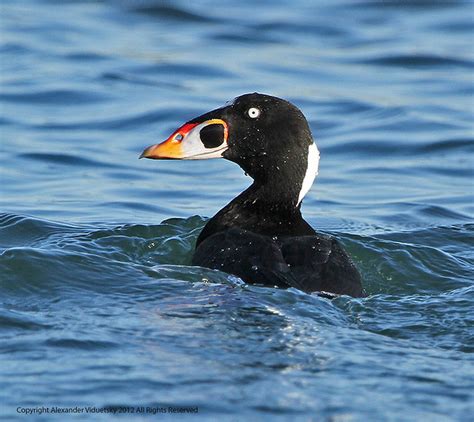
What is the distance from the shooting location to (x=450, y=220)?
941 centimetres

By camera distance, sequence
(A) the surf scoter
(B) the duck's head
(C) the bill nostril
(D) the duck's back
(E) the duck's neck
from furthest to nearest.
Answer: (C) the bill nostril < (B) the duck's head < (E) the duck's neck < (A) the surf scoter < (D) the duck's back

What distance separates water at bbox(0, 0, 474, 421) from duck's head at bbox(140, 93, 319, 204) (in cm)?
70

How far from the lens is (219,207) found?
31.5ft

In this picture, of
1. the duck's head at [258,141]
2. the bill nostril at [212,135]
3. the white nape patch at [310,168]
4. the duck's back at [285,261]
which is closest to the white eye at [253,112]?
the duck's head at [258,141]

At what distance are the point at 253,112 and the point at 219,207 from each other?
2.49m

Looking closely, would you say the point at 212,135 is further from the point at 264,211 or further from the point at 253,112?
the point at 264,211

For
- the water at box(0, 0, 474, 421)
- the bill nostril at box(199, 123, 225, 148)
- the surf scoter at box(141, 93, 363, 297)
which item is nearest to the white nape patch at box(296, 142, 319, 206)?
the surf scoter at box(141, 93, 363, 297)

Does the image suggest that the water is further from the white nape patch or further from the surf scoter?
the white nape patch

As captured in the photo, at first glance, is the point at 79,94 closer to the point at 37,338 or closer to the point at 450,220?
the point at 450,220

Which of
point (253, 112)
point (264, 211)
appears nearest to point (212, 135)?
point (253, 112)

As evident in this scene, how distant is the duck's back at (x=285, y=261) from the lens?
6.25m

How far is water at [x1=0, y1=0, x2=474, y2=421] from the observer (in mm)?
5199

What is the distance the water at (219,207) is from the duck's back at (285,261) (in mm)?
104

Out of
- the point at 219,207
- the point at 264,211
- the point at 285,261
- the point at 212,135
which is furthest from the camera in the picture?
the point at 219,207
